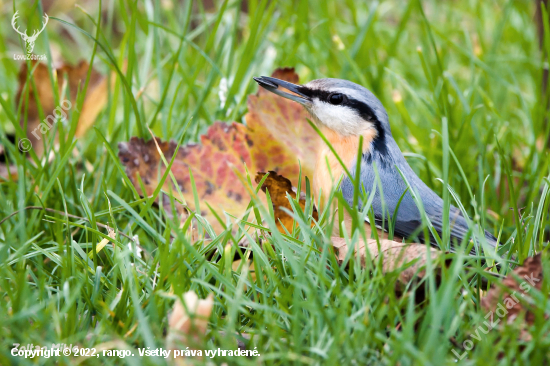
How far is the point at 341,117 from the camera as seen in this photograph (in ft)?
11.5

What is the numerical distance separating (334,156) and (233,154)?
0.61 meters

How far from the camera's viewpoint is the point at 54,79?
3.35 meters

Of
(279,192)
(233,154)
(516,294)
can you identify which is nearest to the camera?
(516,294)

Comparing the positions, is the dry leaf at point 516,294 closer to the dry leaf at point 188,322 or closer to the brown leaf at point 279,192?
the dry leaf at point 188,322

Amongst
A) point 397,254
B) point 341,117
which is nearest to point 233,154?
point 341,117

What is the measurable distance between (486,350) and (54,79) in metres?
2.87

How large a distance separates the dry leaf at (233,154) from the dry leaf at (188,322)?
1166 mm

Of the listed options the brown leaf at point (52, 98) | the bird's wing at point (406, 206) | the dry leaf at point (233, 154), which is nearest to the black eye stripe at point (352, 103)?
the dry leaf at point (233, 154)

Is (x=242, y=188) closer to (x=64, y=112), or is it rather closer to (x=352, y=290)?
(x=352, y=290)

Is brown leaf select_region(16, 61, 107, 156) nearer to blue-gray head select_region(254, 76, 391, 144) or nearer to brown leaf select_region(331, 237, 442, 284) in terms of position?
blue-gray head select_region(254, 76, 391, 144)

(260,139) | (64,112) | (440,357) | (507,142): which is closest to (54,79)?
(64,112)

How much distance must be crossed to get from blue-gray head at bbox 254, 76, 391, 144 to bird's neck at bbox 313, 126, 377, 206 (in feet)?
0.13

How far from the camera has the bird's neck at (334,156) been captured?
3135 millimetres

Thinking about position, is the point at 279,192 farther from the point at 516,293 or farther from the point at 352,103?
the point at 516,293
